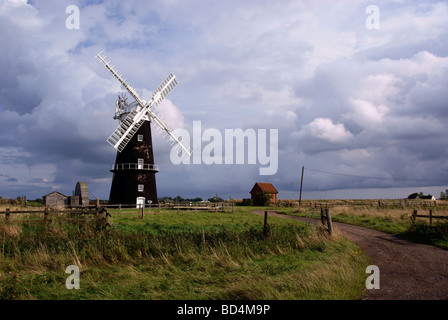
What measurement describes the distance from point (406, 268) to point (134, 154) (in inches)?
1186

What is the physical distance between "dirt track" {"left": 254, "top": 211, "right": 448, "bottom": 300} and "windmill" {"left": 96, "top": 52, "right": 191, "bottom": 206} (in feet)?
83.9

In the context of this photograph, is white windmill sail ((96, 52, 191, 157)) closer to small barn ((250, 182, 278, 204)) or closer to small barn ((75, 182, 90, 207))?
small barn ((75, 182, 90, 207))

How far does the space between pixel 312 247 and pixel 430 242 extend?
17.8 ft

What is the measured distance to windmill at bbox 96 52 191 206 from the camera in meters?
34.7

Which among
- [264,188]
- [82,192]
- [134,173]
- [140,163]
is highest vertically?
[140,163]

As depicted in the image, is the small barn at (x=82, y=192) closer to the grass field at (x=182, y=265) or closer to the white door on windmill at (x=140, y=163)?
the white door on windmill at (x=140, y=163)

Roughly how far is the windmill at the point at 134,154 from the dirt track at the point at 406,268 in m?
25.6

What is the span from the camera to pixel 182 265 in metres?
9.27

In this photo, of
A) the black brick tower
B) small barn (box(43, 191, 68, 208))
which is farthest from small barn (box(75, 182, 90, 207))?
the black brick tower

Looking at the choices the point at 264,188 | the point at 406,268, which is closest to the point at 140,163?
the point at 406,268

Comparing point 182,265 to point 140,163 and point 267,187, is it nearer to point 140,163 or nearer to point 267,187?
point 140,163
